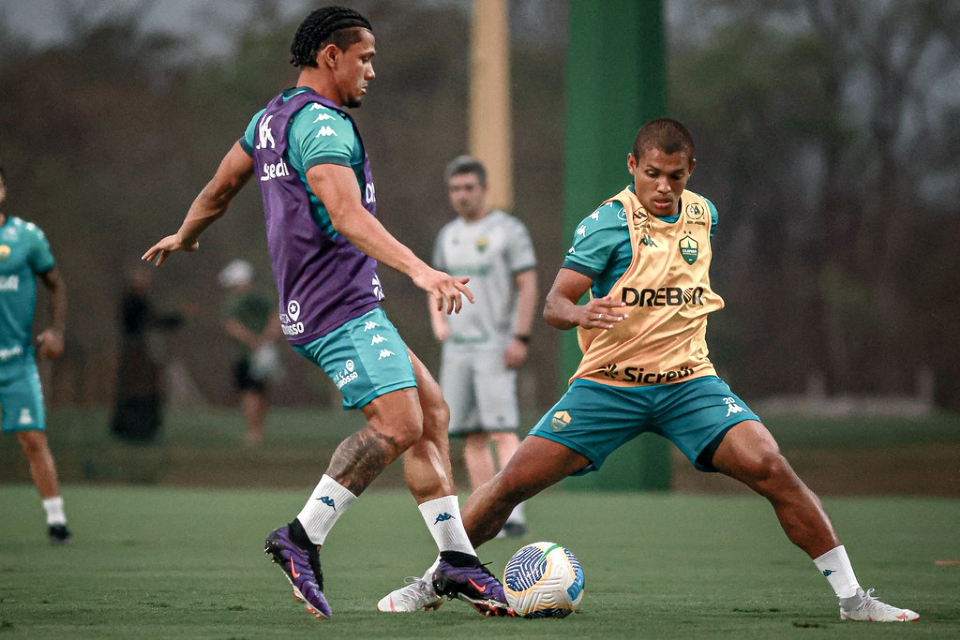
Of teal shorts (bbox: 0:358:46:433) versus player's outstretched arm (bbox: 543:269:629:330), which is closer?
player's outstretched arm (bbox: 543:269:629:330)

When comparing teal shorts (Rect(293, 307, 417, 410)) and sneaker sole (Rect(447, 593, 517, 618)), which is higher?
teal shorts (Rect(293, 307, 417, 410))

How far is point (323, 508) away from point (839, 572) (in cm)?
191

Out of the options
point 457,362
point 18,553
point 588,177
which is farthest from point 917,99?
point 18,553

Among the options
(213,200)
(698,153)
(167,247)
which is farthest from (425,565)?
(698,153)

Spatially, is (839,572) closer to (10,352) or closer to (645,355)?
(645,355)

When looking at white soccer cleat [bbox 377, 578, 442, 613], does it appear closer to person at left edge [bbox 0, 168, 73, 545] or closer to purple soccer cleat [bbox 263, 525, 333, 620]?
purple soccer cleat [bbox 263, 525, 333, 620]

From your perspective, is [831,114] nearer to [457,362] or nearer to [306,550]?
[457,362]

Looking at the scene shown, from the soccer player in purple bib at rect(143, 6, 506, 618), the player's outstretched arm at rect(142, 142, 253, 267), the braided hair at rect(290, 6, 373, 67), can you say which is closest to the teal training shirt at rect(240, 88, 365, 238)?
the soccer player in purple bib at rect(143, 6, 506, 618)

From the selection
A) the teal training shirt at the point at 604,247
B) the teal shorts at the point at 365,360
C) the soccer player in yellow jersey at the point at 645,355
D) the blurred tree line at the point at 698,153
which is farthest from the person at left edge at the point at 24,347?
the blurred tree line at the point at 698,153

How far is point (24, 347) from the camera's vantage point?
8.73 meters

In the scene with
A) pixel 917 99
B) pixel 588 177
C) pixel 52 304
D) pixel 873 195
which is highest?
pixel 917 99

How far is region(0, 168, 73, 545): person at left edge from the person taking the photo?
8586mm

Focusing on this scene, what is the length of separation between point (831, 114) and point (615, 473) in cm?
2031

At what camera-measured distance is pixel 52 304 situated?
902 centimetres
